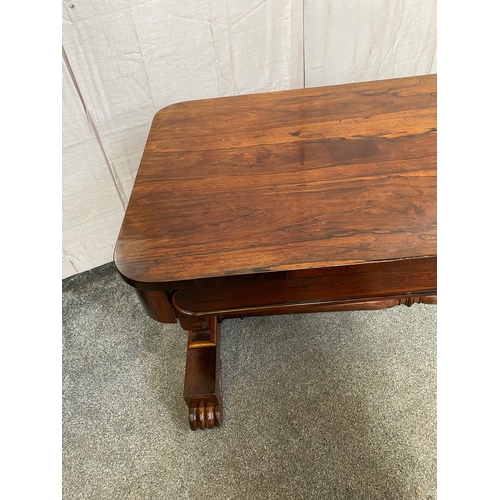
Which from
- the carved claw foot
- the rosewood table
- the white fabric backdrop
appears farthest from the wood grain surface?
the carved claw foot

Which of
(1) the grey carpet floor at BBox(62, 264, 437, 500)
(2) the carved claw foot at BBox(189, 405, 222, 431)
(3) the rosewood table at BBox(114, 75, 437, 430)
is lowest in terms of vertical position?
(1) the grey carpet floor at BBox(62, 264, 437, 500)

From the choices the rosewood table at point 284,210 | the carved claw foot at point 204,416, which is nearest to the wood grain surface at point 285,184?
the rosewood table at point 284,210

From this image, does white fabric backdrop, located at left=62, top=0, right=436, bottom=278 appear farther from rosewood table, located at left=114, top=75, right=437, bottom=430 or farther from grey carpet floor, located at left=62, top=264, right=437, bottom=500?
grey carpet floor, located at left=62, top=264, right=437, bottom=500

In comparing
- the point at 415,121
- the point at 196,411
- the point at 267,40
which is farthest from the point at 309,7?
the point at 196,411

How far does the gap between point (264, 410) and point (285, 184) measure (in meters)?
0.53

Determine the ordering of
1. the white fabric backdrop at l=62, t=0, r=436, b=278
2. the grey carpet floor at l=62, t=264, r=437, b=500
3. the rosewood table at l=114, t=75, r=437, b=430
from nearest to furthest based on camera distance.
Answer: the rosewood table at l=114, t=75, r=437, b=430, the grey carpet floor at l=62, t=264, r=437, b=500, the white fabric backdrop at l=62, t=0, r=436, b=278

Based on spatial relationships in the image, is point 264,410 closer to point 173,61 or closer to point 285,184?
point 285,184

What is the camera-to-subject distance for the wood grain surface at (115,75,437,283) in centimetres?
57

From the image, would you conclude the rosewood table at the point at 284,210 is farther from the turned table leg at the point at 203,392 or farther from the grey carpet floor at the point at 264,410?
the grey carpet floor at the point at 264,410

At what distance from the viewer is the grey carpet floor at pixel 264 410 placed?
2.66 feet

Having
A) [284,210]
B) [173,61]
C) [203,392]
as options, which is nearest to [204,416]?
[203,392]

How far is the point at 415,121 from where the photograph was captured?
77cm

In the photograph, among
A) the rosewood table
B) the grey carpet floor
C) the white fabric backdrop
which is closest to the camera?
the rosewood table

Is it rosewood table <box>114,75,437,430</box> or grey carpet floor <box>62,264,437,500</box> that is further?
grey carpet floor <box>62,264,437,500</box>
